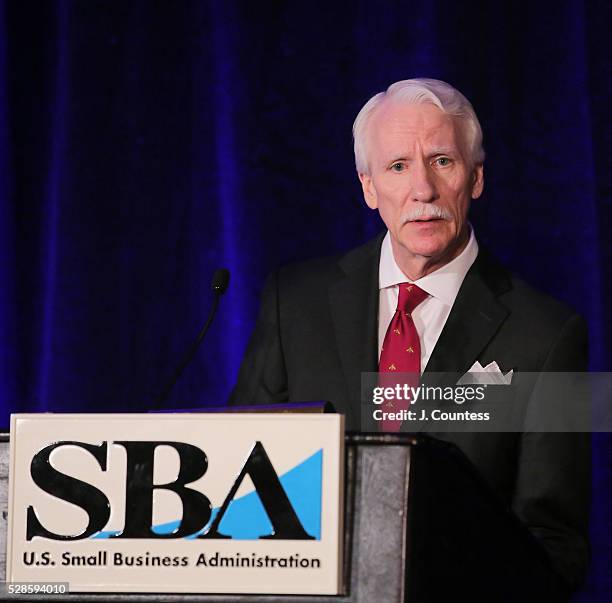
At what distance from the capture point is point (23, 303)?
296cm

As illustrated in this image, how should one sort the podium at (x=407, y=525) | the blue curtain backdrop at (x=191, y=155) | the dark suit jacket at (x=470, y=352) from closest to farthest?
the podium at (x=407, y=525) < the dark suit jacket at (x=470, y=352) < the blue curtain backdrop at (x=191, y=155)

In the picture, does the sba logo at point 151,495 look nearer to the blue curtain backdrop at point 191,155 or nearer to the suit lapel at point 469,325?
the suit lapel at point 469,325

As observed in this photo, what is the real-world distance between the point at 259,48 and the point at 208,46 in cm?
14

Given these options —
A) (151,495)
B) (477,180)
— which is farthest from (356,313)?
(151,495)

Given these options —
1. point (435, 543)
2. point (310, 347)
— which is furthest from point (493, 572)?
point (310, 347)

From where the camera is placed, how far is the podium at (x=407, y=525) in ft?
3.76

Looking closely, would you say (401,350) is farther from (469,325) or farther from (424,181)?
(424,181)

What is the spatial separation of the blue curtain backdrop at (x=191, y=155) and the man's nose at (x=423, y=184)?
61 centimetres

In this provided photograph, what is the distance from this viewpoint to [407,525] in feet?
3.76

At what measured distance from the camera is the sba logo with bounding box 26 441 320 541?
119 centimetres

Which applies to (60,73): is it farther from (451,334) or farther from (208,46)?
(451,334)

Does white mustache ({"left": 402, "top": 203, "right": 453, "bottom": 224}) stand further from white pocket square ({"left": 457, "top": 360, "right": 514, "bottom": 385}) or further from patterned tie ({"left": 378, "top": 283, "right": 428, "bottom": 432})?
white pocket square ({"left": 457, "top": 360, "right": 514, "bottom": 385})

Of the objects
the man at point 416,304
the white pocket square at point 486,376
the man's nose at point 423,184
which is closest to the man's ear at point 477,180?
the man at point 416,304

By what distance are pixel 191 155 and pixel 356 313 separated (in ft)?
2.98
